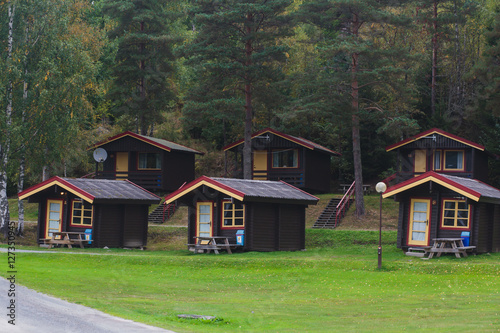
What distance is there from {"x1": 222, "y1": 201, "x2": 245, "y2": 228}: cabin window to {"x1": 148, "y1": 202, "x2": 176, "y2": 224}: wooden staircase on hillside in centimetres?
1363

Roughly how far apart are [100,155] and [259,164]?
1156 centimetres

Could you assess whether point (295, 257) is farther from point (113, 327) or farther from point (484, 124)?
point (484, 124)

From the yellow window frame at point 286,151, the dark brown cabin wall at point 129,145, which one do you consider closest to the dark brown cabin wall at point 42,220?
the dark brown cabin wall at point 129,145

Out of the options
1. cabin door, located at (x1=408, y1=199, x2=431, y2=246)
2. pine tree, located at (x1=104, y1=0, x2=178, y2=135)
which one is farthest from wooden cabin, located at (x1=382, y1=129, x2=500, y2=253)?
pine tree, located at (x1=104, y1=0, x2=178, y2=135)

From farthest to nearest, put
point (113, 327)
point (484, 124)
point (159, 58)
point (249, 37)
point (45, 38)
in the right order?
1. point (159, 58)
2. point (484, 124)
3. point (249, 37)
4. point (45, 38)
5. point (113, 327)

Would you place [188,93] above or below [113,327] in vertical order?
above

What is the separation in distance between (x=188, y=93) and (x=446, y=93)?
76.5 ft

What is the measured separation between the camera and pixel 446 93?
5803cm

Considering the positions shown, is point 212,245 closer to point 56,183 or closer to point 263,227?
point 263,227

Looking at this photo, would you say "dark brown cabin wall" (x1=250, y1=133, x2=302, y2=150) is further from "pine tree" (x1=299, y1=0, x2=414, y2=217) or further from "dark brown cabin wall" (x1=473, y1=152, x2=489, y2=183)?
"dark brown cabin wall" (x1=473, y1=152, x2=489, y2=183)

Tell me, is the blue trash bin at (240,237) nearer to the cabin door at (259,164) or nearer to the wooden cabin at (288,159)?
the wooden cabin at (288,159)

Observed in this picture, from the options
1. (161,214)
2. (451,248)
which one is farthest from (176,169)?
(451,248)

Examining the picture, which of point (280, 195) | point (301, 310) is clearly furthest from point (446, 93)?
point (301, 310)

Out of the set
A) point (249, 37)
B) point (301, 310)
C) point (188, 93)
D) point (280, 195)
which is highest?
point (249, 37)
